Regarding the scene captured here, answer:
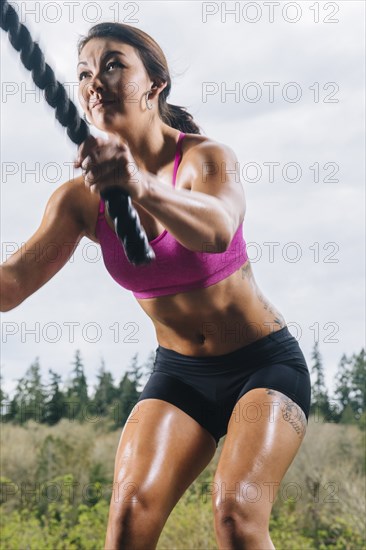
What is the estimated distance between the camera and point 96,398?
903 cm

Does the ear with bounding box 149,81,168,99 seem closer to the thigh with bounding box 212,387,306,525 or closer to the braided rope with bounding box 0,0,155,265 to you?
the braided rope with bounding box 0,0,155,265

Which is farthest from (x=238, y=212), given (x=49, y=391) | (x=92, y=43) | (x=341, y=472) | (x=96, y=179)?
Result: (x=341, y=472)

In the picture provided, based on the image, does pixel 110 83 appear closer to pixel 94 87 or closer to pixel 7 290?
pixel 94 87

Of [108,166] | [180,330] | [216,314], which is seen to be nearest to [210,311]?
[216,314]

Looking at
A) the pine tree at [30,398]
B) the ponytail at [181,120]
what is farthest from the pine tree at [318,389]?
the ponytail at [181,120]

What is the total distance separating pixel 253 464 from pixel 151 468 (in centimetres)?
27

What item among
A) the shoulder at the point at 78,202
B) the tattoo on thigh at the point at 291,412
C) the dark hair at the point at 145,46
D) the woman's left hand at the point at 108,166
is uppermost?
the dark hair at the point at 145,46

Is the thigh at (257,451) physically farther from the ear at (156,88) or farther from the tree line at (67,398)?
the tree line at (67,398)

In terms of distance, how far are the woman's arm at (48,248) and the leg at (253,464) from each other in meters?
0.58

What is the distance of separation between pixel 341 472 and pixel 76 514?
110 inches

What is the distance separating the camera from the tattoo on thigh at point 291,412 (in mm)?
1953

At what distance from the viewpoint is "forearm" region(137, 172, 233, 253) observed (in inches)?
61.4

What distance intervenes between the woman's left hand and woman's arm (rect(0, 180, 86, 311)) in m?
0.66

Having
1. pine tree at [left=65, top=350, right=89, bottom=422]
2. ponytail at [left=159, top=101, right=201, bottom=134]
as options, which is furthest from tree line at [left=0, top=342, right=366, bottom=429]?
ponytail at [left=159, top=101, right=201, bottom=134]
